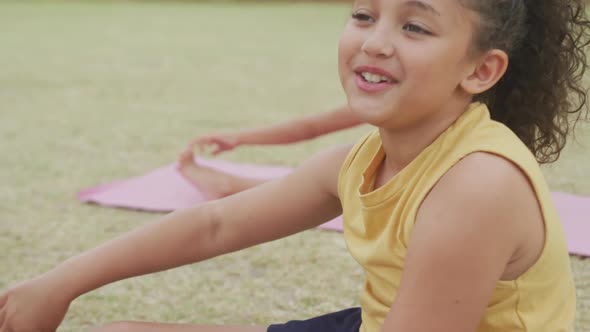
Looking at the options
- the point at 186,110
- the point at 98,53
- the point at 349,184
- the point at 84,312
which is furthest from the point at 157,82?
the point at 349,184

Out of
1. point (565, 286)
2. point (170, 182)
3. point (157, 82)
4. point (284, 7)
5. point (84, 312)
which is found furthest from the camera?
point (284, 7)

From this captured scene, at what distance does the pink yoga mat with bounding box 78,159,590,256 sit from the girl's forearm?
2.30 feet

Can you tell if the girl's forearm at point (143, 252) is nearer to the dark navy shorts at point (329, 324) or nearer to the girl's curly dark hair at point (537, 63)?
the dark navy shorts at point (329, 324)

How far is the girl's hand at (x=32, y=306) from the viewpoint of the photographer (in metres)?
1.11

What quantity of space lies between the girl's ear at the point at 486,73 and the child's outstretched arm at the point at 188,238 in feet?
0.85

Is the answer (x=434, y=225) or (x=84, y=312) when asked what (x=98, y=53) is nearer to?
(x=84, y=312)

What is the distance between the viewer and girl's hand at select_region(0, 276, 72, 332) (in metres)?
1.11

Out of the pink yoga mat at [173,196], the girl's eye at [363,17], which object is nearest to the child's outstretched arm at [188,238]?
the girl's eye at [363,17]

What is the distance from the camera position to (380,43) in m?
0.88

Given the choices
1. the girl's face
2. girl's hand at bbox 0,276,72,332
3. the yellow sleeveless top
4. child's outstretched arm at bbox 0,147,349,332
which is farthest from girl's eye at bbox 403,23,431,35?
girl's hand at bbox 0,276,72,332

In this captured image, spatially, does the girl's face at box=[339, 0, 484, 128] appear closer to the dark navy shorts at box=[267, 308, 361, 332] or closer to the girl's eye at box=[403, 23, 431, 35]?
the girl's eye at box=[403, 23, 431, 35]

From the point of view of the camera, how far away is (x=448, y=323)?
2.76 ft

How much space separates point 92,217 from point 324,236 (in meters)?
0.55

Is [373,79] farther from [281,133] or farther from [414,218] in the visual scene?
[281,133]
